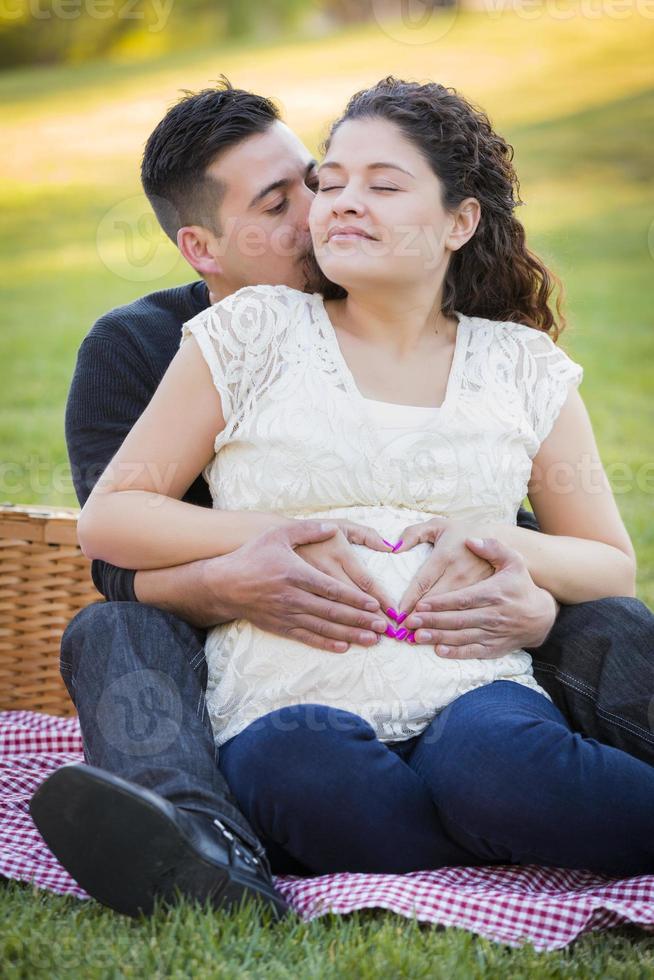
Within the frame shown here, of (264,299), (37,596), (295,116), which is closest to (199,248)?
(264,299)

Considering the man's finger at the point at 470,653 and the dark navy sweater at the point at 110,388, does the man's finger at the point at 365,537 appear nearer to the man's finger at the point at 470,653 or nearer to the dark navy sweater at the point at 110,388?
the man's finger at the point at 470,653

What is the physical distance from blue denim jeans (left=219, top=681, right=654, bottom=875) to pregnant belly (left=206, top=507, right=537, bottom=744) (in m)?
0.06

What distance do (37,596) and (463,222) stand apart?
4.32ft

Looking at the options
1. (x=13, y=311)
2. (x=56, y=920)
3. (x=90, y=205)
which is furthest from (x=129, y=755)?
(x=90, y=205)

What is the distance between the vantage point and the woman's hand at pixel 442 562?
6.15 feet

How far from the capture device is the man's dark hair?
2441 mm

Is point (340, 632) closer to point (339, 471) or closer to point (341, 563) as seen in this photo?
point (341, 563)

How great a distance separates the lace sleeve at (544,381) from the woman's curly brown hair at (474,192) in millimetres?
150

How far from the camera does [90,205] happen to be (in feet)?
34.7

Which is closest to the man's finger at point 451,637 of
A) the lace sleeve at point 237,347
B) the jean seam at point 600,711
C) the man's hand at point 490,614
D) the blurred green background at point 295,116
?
the man's hand at point 490,614

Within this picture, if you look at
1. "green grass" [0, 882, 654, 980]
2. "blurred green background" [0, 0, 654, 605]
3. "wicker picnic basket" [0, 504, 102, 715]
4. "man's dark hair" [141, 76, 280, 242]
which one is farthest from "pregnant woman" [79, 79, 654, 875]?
"blurred green background" [0, 0, 654, 605]

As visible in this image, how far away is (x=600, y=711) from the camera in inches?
77.0

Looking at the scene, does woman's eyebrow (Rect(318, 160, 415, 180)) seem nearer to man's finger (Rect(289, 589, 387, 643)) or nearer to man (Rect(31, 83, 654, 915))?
man (Rect(31, 83, 654, 915))

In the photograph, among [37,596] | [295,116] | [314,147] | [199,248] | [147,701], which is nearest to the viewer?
[147,701]
